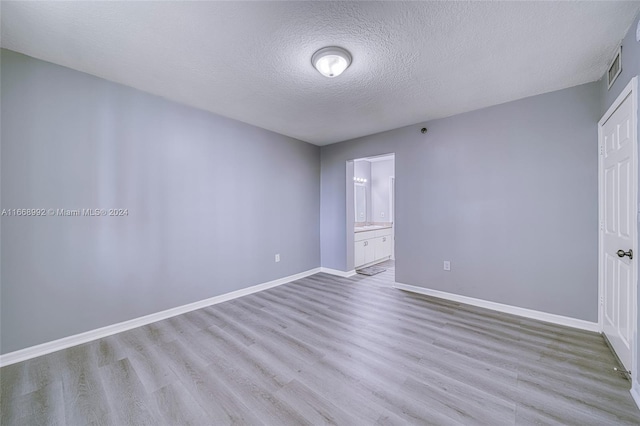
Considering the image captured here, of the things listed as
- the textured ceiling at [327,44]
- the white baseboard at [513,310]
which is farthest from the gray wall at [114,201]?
the white baseboard at [513,310]

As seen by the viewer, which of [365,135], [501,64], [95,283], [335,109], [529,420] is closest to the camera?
[529,420]

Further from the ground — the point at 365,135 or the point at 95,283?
the point at 365,135

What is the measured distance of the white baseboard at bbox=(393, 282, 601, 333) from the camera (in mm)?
2500

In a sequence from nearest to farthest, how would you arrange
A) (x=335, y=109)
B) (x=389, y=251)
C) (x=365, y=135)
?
(x=335, y=109)
(x=365, y=135)
(x=389, y=251)

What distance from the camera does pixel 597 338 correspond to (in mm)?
2309

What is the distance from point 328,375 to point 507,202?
2.80 metres

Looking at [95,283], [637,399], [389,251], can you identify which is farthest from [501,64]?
[389,251]

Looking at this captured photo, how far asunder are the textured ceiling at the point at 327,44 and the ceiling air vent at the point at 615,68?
75 millimetres

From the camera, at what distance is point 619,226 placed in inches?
78.5

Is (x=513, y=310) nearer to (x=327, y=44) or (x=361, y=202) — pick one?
(x=327, y=44)

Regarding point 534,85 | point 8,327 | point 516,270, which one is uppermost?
point 534,85

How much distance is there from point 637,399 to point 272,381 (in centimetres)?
235

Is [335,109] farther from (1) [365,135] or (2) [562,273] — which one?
(2) [562,273]

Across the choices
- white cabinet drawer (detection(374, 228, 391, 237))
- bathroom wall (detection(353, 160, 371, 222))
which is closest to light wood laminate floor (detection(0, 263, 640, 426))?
white cabinet drawer (detection(374, 228, 391, 237))
